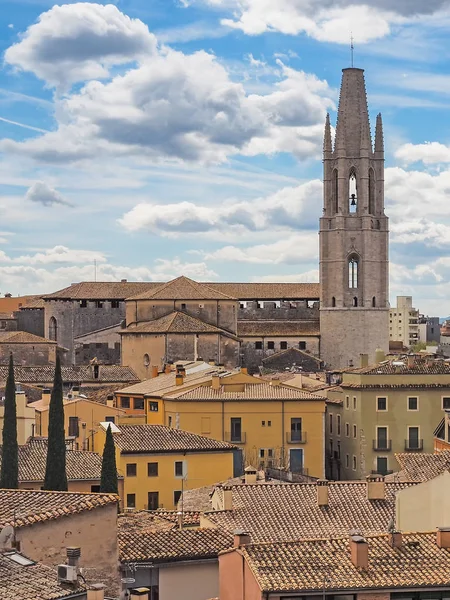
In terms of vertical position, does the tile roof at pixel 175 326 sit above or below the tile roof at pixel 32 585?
above

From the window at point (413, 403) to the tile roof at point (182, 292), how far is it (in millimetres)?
30170

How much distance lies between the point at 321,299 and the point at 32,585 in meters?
76.4

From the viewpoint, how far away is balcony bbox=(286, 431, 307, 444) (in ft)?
156

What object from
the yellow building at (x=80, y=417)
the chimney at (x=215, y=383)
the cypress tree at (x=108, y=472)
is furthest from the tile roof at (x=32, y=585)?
the chimney at (x=215, y=383)

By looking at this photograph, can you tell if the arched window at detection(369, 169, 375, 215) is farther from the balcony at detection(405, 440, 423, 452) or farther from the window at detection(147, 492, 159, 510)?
the window at detection(147, 492, 159, 510)

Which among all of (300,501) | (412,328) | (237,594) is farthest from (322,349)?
(412,328)

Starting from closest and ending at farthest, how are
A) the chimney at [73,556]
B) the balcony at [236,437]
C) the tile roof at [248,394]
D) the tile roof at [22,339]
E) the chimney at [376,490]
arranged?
the chimney at [73,556], the chimney at [376,490], the balcony at [236,437], the tile roof at [248,394], the tile roof at [22,339]

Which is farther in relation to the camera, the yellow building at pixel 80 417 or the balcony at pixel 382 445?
the balcony at pixel 382 445

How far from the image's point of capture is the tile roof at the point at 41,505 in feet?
55.8

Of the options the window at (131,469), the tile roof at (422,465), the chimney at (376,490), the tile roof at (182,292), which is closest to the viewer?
the chimney at (376,490)

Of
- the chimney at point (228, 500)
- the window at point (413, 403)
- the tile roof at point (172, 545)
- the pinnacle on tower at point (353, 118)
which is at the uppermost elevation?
the pinnacle on tower at point (353, 118)

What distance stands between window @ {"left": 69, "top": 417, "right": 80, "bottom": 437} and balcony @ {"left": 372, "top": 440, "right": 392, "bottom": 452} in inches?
437

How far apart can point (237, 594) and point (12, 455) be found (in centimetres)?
1582

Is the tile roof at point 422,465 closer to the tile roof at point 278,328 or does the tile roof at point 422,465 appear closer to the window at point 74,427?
the window at point 74,427
